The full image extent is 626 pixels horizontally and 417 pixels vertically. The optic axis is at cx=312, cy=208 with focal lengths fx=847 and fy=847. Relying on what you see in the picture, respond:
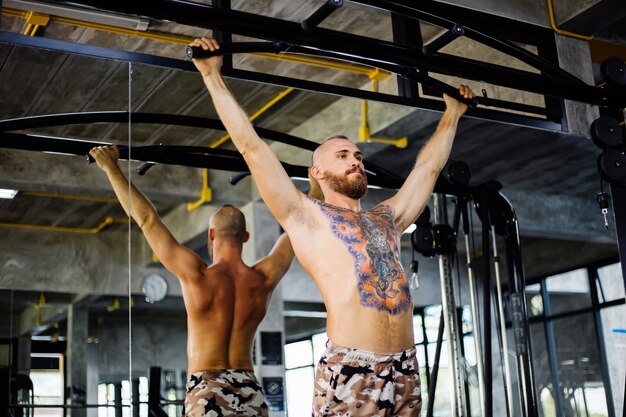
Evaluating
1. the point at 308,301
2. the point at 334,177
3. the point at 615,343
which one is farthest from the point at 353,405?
the point at 615,343

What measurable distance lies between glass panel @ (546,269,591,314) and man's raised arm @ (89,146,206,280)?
7327 millimetres

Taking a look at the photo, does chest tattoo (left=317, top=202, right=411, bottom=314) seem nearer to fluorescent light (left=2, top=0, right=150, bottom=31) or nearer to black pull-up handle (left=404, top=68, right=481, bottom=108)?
black pull-up handle (left=404, top=68, right=481, bottom=108)

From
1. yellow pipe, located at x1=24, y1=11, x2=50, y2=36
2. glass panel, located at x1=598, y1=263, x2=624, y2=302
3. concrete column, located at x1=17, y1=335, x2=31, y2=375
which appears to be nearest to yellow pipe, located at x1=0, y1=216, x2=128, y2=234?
concrete column, located at x1=17, y1=335, x2=31, y2=375

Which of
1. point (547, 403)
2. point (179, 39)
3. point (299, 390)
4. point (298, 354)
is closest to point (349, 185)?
point (179, 39)

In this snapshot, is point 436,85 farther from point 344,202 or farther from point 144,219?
point 144,219

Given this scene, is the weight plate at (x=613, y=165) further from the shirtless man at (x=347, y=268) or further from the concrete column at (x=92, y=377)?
the concrete column at (x=92, y=377)

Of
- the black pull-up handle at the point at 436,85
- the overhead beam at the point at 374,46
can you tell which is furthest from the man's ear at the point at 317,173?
the black pull-up handle at the point at 436,85

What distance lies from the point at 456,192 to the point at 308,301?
2.02 meters

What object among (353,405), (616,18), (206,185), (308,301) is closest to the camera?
(353,405)

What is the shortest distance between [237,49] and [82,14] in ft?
3.95

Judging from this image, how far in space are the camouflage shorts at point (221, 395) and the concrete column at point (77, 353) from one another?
0.46m

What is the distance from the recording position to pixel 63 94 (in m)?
3.90

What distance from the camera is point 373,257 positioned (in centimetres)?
301

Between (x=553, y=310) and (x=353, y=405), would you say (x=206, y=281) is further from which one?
(x=553, y=310)
